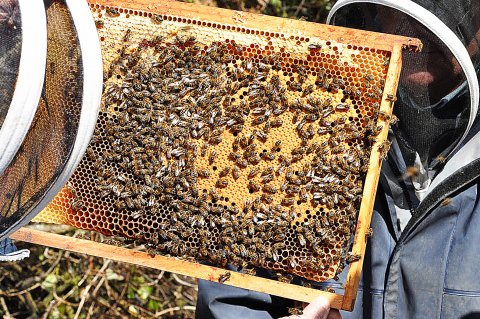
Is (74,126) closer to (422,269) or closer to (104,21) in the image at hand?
(104,21)

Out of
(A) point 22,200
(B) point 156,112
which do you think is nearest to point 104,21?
(B) point 156,112

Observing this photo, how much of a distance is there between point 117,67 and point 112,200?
952 mm

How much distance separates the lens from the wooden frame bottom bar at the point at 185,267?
3.75 meters

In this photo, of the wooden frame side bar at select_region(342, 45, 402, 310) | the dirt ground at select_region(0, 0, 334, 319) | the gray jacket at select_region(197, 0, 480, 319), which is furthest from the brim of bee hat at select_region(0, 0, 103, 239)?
the dirt ground at select_region(0, 0, 334, 319)

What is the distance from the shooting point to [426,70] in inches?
156

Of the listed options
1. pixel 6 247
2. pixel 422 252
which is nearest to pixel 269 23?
pixel 422 252

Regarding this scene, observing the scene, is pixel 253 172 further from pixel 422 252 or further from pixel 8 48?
pixel 8 48

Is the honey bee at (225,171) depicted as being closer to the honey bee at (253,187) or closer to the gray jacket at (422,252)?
the honey bee at (253,187)

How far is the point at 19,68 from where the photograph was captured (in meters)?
2.71

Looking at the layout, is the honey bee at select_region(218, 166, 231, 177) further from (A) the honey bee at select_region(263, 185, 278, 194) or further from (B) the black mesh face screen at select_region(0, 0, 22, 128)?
(B) the black mesh face screen at select_region(0, 0, 22, 128)

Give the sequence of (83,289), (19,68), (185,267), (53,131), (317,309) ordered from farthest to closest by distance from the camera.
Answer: (83,289), (185,267), (317,309), (53,131), (19,68)

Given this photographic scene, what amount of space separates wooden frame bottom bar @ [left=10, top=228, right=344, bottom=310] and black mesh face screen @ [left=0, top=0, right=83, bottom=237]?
83 cm

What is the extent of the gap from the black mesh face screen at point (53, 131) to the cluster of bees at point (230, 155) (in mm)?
831

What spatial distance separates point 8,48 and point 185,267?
5.95ft
